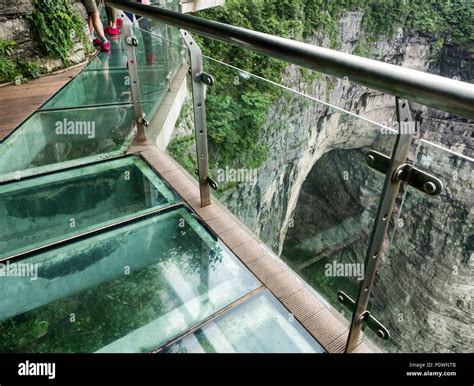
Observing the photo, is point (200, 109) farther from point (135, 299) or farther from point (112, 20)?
point (112, 20)

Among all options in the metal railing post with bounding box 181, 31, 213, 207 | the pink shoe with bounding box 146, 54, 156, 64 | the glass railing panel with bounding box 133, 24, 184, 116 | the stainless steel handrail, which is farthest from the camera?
the pink shoe with bounding box 146, 54, 156, 64

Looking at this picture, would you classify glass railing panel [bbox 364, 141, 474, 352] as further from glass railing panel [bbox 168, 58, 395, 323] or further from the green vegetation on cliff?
the green vegetation on cliff

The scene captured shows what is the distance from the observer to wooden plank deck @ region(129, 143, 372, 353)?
161 cm

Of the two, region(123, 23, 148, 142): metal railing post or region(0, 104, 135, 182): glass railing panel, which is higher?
region(123, 23, 148, 142): metal railing post

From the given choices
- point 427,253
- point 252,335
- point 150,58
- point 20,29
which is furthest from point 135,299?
point 20,29

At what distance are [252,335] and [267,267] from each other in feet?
1.48

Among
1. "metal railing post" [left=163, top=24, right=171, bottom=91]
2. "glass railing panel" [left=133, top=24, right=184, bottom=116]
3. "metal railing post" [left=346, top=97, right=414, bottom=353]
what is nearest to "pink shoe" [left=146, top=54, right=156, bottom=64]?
"glass railing panel" [left=133, top=24, right=184, bottom=116]

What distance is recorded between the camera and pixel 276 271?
194 cm

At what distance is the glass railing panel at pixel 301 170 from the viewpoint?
4.55 ft

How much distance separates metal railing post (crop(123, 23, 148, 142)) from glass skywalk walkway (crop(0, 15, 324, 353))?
0.30 metres

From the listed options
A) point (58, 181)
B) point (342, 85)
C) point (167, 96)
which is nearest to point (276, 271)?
point (58, 181)
